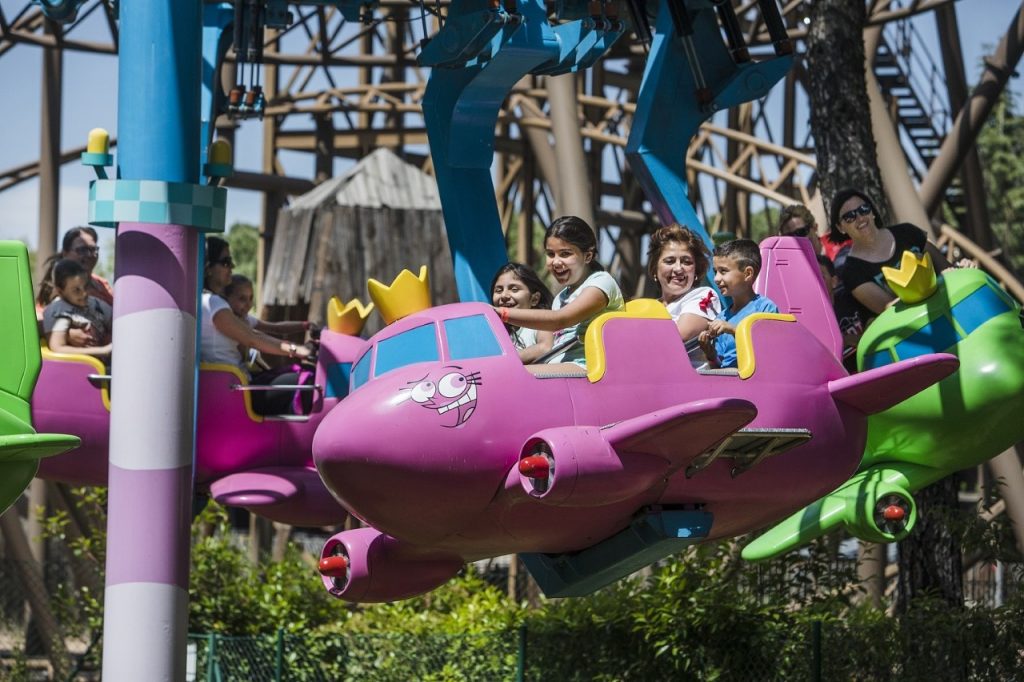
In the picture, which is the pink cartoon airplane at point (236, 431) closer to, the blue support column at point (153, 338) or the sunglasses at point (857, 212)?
the blue support column at point (153, 338)

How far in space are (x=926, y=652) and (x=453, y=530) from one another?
4.60 meters

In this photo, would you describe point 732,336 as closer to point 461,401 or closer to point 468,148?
point 461,401

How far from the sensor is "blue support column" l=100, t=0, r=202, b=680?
243 inches

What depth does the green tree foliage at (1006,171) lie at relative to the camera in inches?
1521

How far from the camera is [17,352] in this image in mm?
5766

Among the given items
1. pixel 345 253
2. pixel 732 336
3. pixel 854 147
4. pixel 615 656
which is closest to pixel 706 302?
pixel 732 336

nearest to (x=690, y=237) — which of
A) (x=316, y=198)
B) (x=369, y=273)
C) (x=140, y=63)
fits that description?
(x=140, y=63)

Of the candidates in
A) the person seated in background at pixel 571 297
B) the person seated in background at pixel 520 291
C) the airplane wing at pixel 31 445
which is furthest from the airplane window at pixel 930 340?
the airplane wing at pixel 31 445

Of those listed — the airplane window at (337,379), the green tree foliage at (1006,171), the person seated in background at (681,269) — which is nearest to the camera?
the person seated in background at (681,269)

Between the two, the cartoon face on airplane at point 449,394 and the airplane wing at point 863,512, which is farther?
the airplane wing at point 863,512

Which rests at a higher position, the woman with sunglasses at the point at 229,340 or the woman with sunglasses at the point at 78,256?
the woman with sunglasses at the point at 78,256

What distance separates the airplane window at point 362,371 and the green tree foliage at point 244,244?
43.5m

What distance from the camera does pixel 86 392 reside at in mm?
7211

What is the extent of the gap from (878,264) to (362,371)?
2.61 metres
